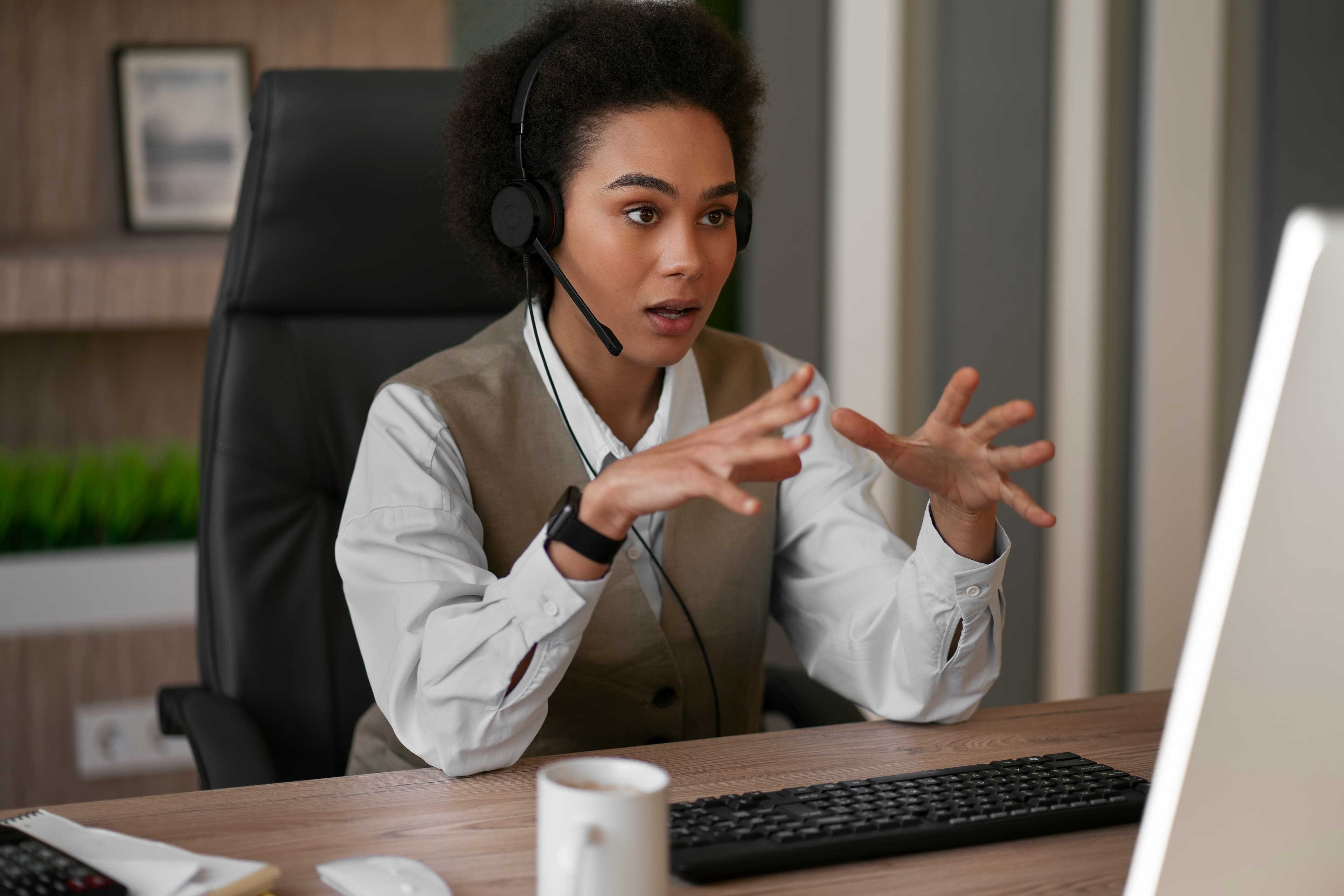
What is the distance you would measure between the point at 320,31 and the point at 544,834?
6.65ft

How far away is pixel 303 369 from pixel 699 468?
2.26 feet

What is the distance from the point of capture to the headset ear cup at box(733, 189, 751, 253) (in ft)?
4.17

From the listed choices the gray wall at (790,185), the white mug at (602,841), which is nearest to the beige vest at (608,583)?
the white mug at (602,841)

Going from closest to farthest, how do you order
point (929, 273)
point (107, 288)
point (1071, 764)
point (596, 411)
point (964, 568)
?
1. point (1071, 764)
2. point (964, 568)
3. point (596, 411)
4. point (107, 288)
5. point (929, 273)

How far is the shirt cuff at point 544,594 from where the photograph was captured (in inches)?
34.4

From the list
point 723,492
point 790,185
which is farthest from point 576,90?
point 790,185

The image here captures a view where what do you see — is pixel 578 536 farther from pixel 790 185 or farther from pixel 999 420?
pixel 790 185

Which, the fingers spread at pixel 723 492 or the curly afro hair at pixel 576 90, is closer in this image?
the fingers spread at pixel 723 492

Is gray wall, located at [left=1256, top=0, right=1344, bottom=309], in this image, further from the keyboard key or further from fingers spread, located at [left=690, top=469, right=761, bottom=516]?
fingers spread, located at [left=690, top=469, right=761, bottom=516]

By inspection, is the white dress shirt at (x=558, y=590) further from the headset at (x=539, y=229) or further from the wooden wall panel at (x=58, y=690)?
the wooden wall panel at (x=58, y=690)

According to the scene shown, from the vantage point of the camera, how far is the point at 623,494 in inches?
32.4

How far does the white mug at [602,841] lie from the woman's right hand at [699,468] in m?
0.22

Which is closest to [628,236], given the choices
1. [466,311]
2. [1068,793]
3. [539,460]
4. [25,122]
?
[539,460]

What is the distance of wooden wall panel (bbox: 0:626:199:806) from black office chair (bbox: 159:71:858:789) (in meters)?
0.82
